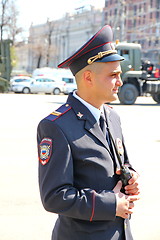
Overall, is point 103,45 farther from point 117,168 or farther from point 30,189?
point 30,189

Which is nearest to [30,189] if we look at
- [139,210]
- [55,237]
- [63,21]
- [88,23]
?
[139,210]

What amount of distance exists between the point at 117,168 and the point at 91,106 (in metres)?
0.31

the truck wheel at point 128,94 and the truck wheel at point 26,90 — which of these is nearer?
the truck wheel at point 128,94

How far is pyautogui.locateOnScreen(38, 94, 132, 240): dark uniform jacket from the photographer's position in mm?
2180

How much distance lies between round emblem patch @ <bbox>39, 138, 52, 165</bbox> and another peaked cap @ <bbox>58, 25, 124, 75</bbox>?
0.39m

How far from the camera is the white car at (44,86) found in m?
37.4

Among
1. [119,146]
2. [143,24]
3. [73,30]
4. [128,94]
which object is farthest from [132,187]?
[73,30]

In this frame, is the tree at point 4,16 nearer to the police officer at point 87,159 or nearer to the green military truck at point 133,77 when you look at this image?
the green military truck at point 133,77

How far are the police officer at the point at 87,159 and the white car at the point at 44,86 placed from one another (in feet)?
115

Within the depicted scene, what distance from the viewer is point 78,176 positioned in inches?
89.4

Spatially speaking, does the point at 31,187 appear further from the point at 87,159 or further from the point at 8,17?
the point at 8,17

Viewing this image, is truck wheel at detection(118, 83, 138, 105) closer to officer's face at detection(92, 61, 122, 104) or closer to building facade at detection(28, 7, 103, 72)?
officer's face at detection(92, 61, 122, 104)

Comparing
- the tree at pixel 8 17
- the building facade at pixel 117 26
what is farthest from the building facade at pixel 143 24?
the tree at pixel 8 17

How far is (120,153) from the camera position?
242 cm
